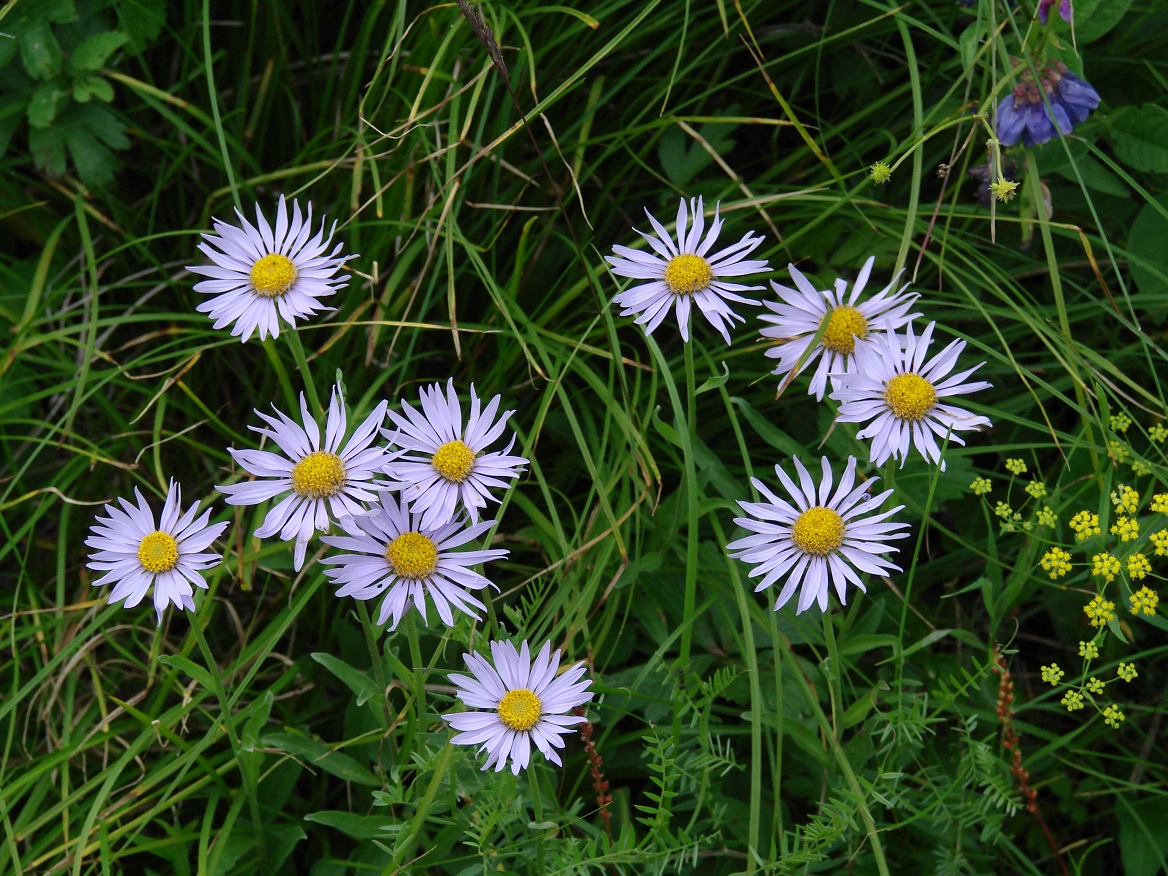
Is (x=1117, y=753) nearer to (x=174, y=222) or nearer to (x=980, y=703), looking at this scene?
(x=980, y=703)

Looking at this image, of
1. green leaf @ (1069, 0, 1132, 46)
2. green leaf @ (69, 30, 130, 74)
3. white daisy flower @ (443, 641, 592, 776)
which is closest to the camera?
white daisy flower @ (443, 641, 592, 776)

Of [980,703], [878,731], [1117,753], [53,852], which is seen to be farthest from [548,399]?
[1117,753]

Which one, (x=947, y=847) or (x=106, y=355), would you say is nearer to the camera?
(x=947, y=847)

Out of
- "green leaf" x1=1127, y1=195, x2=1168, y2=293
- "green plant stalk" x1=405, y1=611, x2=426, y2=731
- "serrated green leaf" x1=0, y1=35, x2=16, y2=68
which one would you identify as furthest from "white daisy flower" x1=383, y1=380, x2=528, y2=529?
"green leaf" x1=1127, y1=195, x2=1168, y2=293

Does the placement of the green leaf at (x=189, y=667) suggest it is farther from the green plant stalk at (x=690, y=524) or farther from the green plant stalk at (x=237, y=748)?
the green plant stalk at (x=690, y=524)

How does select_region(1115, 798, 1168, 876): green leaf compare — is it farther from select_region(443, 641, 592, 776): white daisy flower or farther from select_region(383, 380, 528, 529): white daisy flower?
select_region(383, 380, 528, 529): white daisy flower

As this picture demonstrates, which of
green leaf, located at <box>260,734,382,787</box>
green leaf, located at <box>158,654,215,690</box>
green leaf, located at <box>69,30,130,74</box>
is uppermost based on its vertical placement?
green leaf, located at <box>69,30,130,74</box>

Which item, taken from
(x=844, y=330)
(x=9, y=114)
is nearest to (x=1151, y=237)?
(x=844, y=330)

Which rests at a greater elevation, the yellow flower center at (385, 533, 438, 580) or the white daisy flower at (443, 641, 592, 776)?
the yellow flower center at (385, 533, 438, 580)
